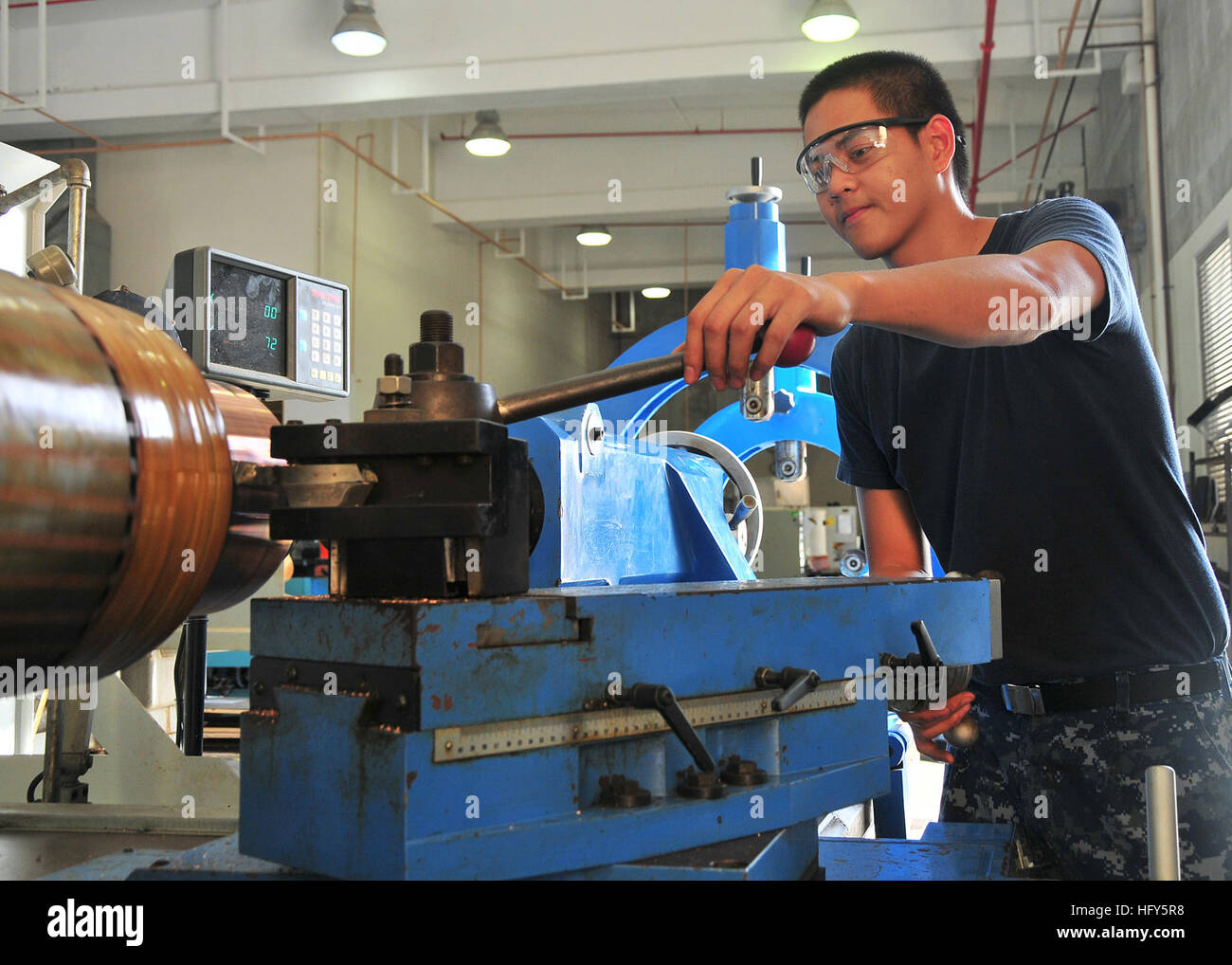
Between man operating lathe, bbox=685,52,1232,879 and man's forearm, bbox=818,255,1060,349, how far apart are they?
92 millimetres

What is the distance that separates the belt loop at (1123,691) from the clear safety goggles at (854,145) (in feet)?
2.09

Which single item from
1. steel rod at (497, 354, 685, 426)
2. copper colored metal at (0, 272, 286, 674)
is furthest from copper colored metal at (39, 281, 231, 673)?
steel rod at (497, 354, 685, 426)

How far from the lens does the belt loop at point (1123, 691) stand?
1.13 meters

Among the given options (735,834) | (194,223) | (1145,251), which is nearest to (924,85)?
(735,834)

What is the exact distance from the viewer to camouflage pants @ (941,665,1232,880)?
3.59ft

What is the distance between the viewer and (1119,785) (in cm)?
112

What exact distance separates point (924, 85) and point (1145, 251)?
384cm

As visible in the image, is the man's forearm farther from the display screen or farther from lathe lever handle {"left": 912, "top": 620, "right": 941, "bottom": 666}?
the display screen

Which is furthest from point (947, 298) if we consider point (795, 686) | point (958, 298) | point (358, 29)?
A: point (358, 29)

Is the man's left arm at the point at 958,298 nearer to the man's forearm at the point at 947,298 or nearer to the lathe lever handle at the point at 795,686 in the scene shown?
the man's forearm at the point at 947,298

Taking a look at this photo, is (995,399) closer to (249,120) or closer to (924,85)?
(924,85)

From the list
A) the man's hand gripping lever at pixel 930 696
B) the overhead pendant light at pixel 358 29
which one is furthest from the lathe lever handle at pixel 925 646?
the overhead pendant light at pixel 358 29

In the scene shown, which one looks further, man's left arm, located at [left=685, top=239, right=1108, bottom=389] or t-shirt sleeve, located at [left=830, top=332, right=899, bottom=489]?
t-shirt sleeve, located at [left=830, top=332, right=899, bottom=489]

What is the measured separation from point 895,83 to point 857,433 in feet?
1.48
